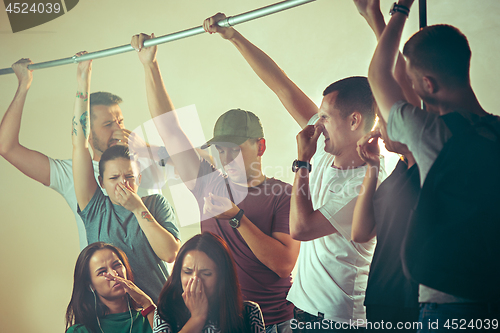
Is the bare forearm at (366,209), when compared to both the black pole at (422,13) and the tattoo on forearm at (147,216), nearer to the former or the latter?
the black pole at (422,13)

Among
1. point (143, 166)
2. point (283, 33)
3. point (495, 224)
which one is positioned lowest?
point (495, 224)

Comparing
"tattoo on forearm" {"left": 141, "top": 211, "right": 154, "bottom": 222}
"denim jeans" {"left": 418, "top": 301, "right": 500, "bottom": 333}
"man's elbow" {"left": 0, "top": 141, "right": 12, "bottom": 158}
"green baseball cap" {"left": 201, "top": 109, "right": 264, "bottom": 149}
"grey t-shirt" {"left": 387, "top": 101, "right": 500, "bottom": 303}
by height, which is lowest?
"denim jeans" {"left": 418, "top": 301, "right": 500, "bottom": 333}

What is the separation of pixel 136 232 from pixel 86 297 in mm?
390

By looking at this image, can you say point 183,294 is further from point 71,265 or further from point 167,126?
point 71,265

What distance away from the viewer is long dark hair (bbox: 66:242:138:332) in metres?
1.76

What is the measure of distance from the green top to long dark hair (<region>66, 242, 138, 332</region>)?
0.10 ft

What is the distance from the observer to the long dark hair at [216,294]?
1429 millimetres

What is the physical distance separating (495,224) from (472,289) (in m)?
0.17

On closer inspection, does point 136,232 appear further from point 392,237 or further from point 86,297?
point 392,237

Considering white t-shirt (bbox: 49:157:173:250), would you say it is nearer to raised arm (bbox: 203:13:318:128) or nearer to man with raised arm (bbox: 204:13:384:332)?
raised arm (bbox: 203:13:318:128)

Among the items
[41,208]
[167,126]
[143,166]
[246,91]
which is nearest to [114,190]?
[143,166]

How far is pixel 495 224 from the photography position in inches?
38.7

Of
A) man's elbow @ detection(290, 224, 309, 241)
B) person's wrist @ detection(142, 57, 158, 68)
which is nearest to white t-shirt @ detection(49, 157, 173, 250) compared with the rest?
person's wrist @ detection(142, 57, 158, 68)

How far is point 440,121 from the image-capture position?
3.41ft
